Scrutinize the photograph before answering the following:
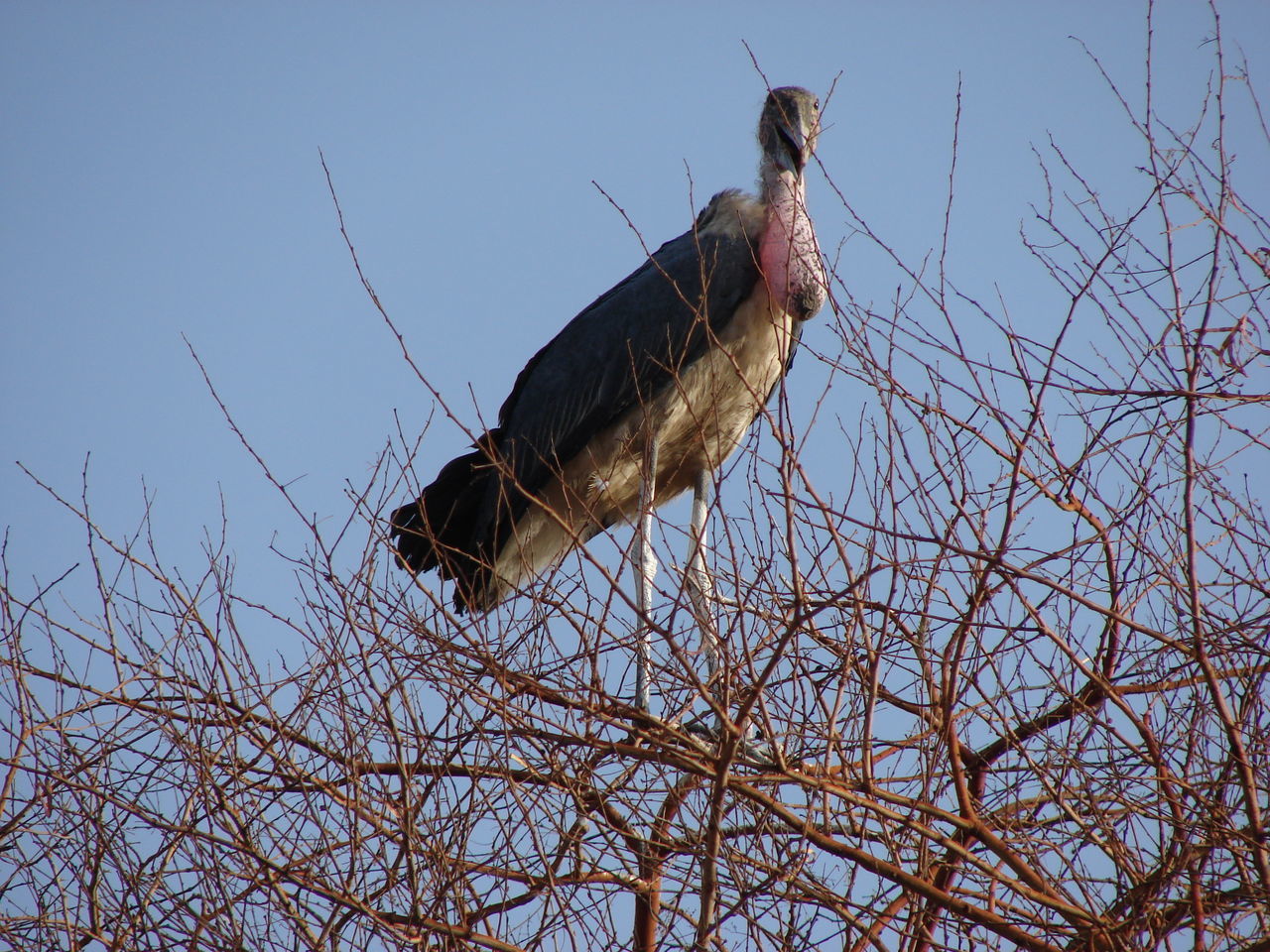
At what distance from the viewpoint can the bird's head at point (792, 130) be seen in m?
6.77

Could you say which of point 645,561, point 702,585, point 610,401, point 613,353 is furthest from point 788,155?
point 702,585

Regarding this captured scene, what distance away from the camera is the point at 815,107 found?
6957 millimetres

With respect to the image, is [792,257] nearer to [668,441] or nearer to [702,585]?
[668,441]

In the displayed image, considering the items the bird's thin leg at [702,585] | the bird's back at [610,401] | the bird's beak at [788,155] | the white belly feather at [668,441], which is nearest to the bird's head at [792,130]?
the bird's beak at [788,155]

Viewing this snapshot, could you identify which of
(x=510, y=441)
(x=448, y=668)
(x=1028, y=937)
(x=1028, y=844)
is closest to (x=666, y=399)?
(x=510, y=441)

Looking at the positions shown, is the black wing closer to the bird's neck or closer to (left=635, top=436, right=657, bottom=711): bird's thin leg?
the bird's neck

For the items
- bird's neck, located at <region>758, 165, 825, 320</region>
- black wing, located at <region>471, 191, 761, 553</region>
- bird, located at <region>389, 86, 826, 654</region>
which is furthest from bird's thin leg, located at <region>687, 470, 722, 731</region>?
bird's neck, located at <region>758, 165, 825, 320</region>

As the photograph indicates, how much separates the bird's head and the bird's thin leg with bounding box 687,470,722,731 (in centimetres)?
156

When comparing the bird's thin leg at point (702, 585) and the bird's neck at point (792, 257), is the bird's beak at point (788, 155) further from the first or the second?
the bird's thin leg at point (702, 585)

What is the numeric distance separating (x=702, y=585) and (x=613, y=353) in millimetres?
2505

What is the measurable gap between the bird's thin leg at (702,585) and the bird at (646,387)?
0.09 ft

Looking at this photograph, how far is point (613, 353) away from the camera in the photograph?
22.5ft

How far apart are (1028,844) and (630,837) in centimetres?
105

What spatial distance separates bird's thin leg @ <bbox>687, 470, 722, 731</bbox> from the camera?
3.75 meters
